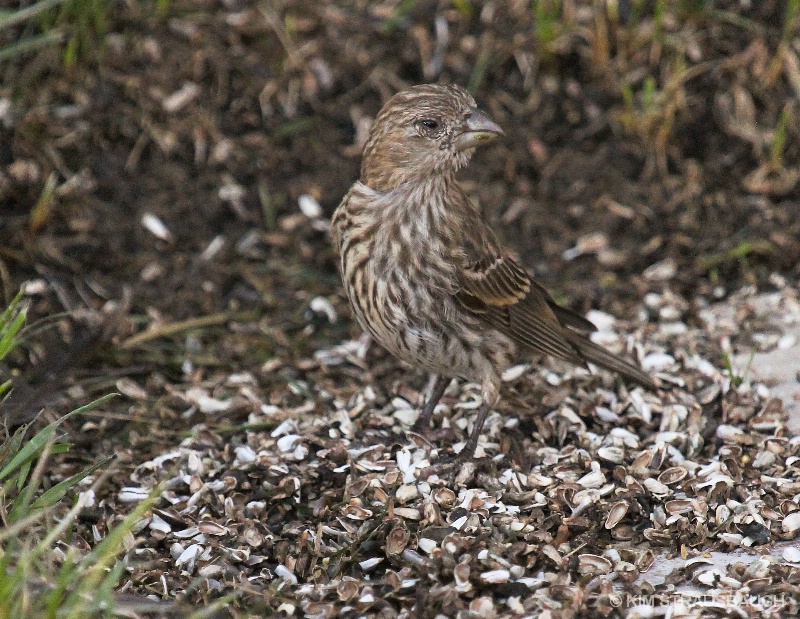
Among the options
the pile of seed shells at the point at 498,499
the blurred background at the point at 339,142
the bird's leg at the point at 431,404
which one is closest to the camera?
the pile of seed shells at the point at 498,499

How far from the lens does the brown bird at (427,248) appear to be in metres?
4.51

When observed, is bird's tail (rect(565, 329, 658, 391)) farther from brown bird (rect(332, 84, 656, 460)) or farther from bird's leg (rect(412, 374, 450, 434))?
bird's leg (rect(412, 374, 450, 434))

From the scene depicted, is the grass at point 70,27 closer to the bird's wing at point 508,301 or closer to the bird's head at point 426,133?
the bird's head at point 426,133

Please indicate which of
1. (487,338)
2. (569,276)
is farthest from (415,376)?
(569,276)

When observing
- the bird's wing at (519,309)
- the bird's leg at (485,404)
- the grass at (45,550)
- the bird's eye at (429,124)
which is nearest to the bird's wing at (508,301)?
the bird's wing at (519,309)

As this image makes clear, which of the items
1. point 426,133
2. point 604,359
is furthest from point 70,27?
point 604,359

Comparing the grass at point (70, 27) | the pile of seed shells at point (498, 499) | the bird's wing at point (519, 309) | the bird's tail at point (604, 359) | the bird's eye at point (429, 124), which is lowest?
the pile of seed shells at point (498, 499)

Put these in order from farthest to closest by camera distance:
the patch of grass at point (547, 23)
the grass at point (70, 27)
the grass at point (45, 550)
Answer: the patch of grass at point (547, 23), the grass at point (70, 27), the grass at point (45, 550)

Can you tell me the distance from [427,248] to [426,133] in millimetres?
434

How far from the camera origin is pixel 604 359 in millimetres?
4938

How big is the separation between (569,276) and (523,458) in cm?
172

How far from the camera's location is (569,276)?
610cm

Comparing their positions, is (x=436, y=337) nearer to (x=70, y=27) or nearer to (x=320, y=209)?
(x=320, y=209)

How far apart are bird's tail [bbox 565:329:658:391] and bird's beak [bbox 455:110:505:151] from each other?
0.91 meters
